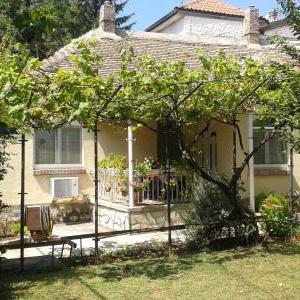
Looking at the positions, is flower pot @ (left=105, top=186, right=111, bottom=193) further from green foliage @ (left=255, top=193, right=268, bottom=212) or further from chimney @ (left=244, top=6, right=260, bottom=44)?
chimney @ (left=244, top=6, right=260, bottom=44)

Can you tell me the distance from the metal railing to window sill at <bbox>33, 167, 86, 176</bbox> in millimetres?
813

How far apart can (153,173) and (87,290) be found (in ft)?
19.2

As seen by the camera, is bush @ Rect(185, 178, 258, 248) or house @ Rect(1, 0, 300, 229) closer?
bush @ Rect(185, 178, 258, 248)

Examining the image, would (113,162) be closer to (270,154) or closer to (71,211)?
(71,211)

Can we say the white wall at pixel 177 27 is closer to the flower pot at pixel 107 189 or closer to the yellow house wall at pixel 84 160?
the yellow house wall at pixel 84 160

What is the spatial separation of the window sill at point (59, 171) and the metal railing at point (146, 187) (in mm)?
813

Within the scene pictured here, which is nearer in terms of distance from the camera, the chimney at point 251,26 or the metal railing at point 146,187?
the metal railing at point 146,187

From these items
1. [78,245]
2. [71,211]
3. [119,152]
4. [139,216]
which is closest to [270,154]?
[119,152]

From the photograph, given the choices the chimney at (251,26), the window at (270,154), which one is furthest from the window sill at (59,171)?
the chimney at (251,26)

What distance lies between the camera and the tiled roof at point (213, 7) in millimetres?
24641

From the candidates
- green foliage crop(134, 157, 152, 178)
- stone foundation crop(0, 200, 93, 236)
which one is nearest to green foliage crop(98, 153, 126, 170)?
green foliage crop(134, 157, 152, 178)

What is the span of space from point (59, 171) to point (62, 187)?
59 centimetres

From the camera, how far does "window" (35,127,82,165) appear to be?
1349 centimetres

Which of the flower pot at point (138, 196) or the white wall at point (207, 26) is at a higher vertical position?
the white wall at point (207, 26)
